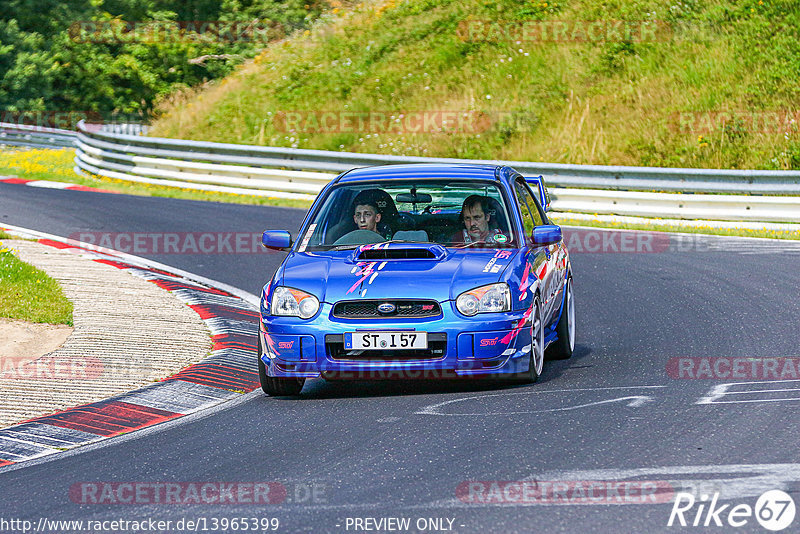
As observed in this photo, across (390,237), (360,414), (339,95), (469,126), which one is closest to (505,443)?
(360,414)

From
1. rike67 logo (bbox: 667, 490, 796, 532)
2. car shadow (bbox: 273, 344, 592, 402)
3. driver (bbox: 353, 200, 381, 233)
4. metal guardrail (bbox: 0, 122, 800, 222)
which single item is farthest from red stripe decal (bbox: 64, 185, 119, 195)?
rike67 logo (bbox: 667, 490, 796, 532)

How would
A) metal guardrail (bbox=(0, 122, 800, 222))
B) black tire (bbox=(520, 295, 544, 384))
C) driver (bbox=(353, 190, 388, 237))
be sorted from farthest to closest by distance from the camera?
metal guardrail (bbox=(0, 122, 800, 222)) → driver (bbox=(353, 190, 388, 237)) → black tire (bbox=(520, 295, 544, 384))

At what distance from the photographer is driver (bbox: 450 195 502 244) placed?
864cm

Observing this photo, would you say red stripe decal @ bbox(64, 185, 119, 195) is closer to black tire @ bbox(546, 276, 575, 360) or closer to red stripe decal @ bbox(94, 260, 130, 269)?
red stripe decal @ bbox(94, 260, 130, 269)

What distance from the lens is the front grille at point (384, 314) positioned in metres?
7.57

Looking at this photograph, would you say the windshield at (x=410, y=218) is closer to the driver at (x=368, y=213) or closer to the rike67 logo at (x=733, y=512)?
the driver at (x=368, y=213)

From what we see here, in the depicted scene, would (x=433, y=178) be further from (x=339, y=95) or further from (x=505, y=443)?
(x=339, y=95)

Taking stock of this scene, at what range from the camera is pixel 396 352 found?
754 cm

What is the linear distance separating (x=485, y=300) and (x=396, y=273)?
0.63 metres

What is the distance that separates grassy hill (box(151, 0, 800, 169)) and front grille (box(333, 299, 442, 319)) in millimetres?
16977

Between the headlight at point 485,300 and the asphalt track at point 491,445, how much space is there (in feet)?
1.90

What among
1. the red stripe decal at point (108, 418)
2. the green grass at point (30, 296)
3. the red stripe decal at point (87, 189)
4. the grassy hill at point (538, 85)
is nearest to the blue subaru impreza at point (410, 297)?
the red stripe decal at point (108, 418)

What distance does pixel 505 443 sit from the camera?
20.5 ft

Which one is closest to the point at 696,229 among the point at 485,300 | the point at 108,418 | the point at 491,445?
the point at 485,300
